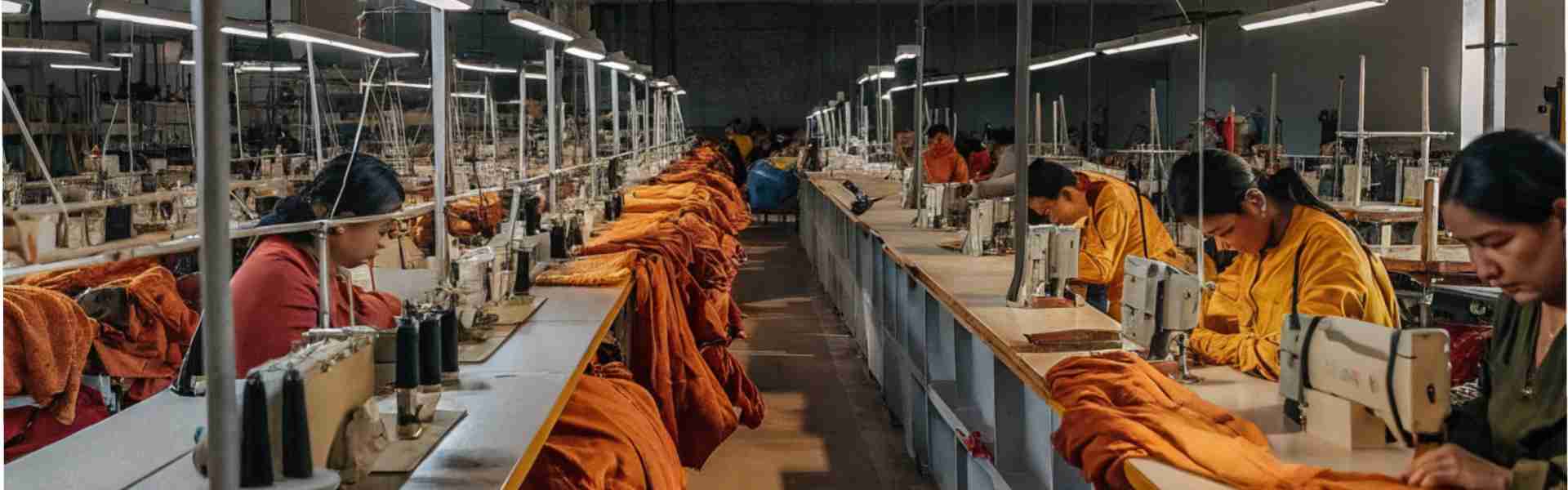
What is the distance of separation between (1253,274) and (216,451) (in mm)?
2521

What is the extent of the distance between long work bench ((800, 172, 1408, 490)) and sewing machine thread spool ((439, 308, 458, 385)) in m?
1.16

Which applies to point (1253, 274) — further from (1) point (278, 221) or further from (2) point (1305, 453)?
(1) point (278, 221)

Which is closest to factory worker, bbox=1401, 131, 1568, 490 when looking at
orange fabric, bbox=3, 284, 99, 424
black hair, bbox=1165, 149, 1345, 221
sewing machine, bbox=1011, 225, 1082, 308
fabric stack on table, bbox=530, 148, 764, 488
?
black hair, bbox=1165, 149, 1345, 221

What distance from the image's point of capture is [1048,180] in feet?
17.1

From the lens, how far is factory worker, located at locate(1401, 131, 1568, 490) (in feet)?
5.97

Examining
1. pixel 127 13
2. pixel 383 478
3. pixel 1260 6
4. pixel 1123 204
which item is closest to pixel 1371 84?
pixel 1260 6

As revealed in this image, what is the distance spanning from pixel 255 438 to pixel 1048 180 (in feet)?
12.4

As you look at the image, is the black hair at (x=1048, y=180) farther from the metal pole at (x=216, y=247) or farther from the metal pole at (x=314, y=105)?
the metal pole at (x=216, y=247)

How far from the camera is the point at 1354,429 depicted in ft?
7.38

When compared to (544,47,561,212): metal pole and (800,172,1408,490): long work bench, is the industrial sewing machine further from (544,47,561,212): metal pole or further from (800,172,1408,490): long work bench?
(544,47,561,212): metal pole

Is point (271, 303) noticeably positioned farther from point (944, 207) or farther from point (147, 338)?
point (944, 207)

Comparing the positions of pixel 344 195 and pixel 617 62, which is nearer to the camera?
pixel 344 195

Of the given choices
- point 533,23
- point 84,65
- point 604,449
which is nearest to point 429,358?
point 604,449

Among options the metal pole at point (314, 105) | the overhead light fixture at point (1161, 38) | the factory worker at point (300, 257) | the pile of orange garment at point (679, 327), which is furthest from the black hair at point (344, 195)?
the overhead light fixture at point (1161, 38)
